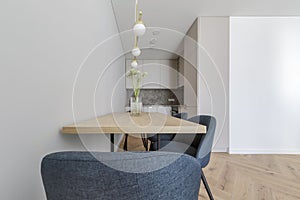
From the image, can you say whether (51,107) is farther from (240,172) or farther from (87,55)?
(240,172)

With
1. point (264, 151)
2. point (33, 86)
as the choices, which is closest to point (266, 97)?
point (264, 151)

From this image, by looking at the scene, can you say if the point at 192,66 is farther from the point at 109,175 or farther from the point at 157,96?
the point at 109,175

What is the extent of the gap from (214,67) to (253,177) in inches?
79.8

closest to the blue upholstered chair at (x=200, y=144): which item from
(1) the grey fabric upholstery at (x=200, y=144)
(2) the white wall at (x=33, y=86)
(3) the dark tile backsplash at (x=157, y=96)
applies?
(1) the grey fabric upholstery at (x=200, y=144)

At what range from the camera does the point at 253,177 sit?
2533 millimetres

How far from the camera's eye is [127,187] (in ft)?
1.84

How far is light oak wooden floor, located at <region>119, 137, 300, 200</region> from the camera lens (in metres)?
2.04

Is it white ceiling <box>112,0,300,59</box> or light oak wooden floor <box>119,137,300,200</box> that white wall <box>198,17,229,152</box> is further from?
light oak wooden floor <box>119,137,300,200</box>

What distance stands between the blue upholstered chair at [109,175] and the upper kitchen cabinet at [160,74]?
661cm

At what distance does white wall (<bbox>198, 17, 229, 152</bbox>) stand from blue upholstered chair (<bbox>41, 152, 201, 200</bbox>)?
134 inches

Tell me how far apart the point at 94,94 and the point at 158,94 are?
5483 millimetres

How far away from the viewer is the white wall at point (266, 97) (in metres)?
3.82

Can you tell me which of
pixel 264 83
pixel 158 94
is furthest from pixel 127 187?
pixel 158 94

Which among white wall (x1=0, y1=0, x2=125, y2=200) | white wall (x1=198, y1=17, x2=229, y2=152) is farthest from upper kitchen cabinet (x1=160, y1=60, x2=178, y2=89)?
white wall (x1=0, y1=0, x2=125, y2=200)
